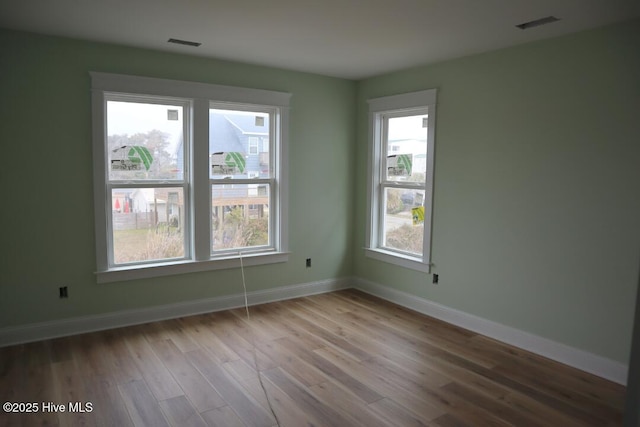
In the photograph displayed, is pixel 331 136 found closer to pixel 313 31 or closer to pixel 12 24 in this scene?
pixel 313 31

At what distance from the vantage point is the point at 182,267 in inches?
177

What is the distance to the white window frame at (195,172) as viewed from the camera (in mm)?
4004

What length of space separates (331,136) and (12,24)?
312 centimetres

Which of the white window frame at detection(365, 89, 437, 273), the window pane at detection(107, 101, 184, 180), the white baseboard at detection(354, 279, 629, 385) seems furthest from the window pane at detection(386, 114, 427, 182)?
the window pane at detection(107, 101, 184, 180)

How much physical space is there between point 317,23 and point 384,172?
230cm

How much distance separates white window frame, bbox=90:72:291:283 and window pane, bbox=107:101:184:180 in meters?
0.09

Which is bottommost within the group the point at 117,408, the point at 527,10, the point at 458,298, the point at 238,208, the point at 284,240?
the point at 117,408

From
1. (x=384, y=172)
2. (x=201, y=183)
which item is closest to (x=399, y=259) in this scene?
(x=384, y=172)

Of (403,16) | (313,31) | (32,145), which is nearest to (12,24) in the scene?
(32,145)

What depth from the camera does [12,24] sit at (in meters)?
3.43

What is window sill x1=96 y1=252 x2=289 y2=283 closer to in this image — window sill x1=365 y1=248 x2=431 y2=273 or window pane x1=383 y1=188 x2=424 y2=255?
window sill x1=365 y1=248 x2=431 y2=273

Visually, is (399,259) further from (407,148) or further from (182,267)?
(182,267)

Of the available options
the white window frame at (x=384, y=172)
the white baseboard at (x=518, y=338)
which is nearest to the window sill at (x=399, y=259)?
the white window frame at (x=384, y=172)

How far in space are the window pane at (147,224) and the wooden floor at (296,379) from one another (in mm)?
676
